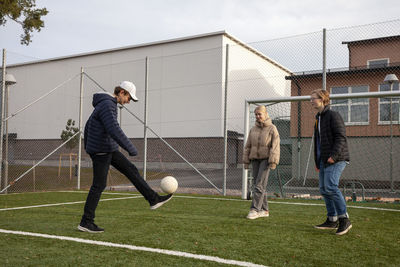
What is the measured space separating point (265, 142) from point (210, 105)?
21.3 meters

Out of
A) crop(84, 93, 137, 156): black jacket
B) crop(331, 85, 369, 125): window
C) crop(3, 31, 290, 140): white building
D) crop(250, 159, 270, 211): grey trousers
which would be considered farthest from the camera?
crop(3, 31, 290, 140): white building

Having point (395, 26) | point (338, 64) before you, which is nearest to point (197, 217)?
point (338, 64)

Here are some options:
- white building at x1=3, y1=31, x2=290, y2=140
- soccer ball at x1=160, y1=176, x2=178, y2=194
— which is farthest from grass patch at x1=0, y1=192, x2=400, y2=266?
white building at x1=3, y1=31, x2=290, y2=140

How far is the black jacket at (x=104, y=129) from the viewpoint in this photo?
5.01 m

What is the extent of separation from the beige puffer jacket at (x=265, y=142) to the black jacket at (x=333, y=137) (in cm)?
112

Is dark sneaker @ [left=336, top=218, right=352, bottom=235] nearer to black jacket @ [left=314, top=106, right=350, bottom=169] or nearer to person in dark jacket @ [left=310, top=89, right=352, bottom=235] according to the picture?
person in dark jacket @ [left=310, top=89, right=352, bottom=235]

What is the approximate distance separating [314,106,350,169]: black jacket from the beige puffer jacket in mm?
1121

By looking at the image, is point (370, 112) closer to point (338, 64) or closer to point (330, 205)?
point (338, 64)

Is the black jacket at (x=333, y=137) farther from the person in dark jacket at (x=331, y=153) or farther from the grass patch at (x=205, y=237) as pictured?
the grass patch at (x=205, y=237)

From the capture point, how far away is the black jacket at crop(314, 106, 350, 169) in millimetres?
5109

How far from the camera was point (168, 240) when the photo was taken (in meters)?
4.68

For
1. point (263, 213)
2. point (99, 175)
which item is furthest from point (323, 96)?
point (99, 175)

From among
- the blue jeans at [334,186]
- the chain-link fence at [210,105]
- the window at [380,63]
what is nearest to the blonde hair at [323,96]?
the blue jeans at [334,186]

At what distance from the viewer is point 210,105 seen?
27.7 m
